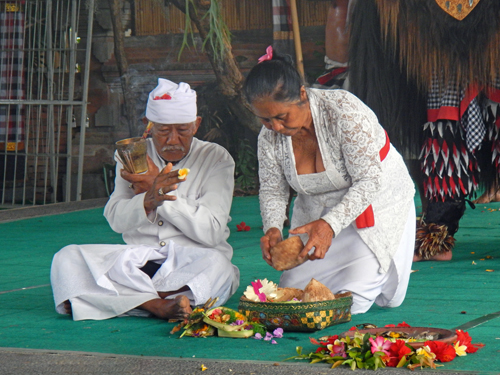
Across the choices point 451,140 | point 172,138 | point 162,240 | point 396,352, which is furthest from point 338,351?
point 451,140

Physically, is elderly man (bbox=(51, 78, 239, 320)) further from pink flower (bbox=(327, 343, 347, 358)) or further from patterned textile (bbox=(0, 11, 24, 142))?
patterned textile (bbox=(0, 11, 24, 142))

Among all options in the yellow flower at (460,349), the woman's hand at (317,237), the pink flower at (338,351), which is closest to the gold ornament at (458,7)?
the woman's hand at (317,237)

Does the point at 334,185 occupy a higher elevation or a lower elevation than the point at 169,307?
higher

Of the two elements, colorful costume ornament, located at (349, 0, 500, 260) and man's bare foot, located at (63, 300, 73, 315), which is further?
colorful costume ornament, located at (349, 0, 500, 260)

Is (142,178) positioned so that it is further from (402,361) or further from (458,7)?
(458,7)

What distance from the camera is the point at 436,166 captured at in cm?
406

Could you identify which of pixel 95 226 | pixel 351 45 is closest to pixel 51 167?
pixel 95 226

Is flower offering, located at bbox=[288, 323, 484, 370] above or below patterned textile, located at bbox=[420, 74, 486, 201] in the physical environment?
below

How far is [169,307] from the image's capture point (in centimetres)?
283

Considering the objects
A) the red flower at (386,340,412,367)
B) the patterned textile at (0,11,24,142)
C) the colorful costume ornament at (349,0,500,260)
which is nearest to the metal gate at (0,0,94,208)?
the patterned textile at (0,11,24,142)

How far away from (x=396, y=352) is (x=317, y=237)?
58 cm

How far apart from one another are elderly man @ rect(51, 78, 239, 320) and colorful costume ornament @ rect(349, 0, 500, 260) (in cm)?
124

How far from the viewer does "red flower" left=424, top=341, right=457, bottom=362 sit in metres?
2.15

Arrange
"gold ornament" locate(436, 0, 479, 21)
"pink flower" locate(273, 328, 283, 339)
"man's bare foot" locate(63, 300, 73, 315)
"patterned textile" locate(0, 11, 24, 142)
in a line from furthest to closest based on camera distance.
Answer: "patterned textile" locate(0, 11, 24, 142) → "gold ornament" locate(436, 0, 479, 21) → "man's bare foot" locate(63, 300, 73, 315) → "pink flower" locate(273, 328, 283, 339)
